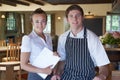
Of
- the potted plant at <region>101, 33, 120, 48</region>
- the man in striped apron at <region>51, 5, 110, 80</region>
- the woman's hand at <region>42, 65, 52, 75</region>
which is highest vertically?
the man in striped apron at <region>51, 5, 110, 80</region>

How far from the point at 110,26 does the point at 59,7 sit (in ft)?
8.18

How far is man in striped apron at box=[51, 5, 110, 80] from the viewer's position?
159cm

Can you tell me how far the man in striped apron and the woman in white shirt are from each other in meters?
0.15

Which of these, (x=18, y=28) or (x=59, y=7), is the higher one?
(x=59, y=7)

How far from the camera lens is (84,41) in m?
1.62

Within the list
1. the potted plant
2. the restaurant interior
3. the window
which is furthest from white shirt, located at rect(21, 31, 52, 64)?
the window

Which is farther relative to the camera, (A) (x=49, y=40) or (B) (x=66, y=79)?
(A) (x=49, y=40)

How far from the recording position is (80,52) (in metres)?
1.62

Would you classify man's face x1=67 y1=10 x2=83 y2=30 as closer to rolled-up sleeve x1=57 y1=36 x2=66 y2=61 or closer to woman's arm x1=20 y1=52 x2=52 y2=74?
A: rolled-up sleeve x1=57 y1=36 x2=66 y2=61

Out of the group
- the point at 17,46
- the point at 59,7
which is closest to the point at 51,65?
the point at 17,46

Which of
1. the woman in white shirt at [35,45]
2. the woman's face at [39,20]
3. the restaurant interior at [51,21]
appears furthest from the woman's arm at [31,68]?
the restaurant interior at [51,21]

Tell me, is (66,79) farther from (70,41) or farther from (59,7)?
(59,7)

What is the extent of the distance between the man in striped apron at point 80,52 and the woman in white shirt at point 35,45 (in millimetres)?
150

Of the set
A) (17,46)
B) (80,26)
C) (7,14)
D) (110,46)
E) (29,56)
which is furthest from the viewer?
(7,14)
